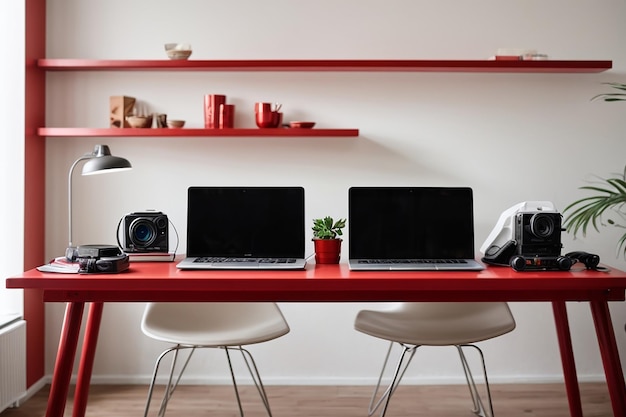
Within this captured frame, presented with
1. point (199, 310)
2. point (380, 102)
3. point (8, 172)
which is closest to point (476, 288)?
point (199, 310)

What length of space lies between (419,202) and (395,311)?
61 centimetres

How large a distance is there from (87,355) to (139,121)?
117 cm

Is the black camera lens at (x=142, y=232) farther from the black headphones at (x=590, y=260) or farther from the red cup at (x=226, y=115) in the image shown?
the black headphones at (x=590, y=260)

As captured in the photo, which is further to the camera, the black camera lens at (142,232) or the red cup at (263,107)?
the red cup at (263,107)

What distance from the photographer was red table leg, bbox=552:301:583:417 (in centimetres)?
268

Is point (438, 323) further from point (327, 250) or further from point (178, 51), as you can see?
point (178, 51)

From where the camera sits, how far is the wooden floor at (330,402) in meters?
3.10

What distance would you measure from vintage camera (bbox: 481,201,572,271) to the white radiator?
2071 millimetres

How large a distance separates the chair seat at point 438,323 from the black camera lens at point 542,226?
1.62 ft

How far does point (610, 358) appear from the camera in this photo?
7.65 feet

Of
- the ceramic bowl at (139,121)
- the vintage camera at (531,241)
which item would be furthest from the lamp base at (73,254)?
the vintage camera at (531,241)

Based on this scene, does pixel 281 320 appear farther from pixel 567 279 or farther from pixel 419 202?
pixel 567 279

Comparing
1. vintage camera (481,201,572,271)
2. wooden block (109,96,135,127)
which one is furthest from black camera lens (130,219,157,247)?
vintage camera (481,201,572,271)

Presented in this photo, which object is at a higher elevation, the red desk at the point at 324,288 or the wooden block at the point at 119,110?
the wooden block at the point at 119,110
